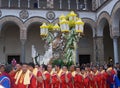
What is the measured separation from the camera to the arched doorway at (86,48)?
23.6m

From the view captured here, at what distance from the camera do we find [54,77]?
28.2 feet

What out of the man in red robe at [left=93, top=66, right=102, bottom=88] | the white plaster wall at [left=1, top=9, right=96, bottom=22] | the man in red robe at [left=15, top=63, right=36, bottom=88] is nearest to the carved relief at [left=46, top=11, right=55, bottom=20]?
the white plaster wall at [left=1, top=9, right=96, bottom=22]

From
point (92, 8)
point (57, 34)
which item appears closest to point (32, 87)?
point (57, 34)

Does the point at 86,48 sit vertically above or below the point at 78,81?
above

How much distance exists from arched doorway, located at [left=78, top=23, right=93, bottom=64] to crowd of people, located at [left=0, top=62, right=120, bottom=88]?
39.2ft

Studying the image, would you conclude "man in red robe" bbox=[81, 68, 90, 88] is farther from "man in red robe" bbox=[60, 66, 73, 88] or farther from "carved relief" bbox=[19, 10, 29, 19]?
"carved relief" bbox=[19, 10, 29, 19]

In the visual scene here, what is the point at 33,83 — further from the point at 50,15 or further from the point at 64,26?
the point at 50,15

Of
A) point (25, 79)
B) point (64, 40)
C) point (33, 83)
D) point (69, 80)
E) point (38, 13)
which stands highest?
point (38, 13)

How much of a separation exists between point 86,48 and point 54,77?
15.3 metres

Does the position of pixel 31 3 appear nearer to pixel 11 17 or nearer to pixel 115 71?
pixel 11 17

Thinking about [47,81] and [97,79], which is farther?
[97,79]

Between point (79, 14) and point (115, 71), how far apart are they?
10.8 m

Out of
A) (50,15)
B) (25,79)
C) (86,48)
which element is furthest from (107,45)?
(25,79)

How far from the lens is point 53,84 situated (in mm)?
8805
